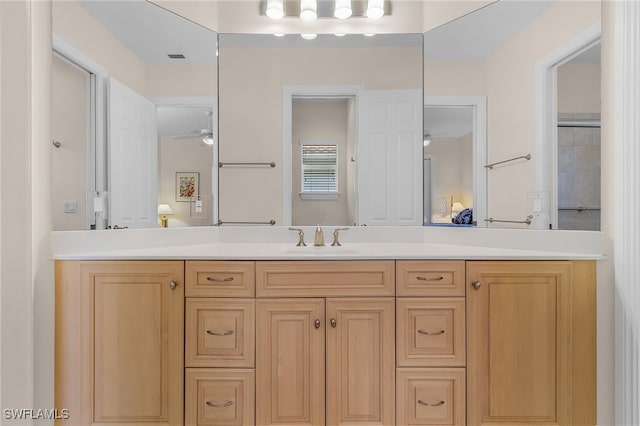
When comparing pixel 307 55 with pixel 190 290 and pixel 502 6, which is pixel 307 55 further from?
pixel 190 290

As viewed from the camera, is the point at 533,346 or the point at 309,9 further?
the point at 309,9

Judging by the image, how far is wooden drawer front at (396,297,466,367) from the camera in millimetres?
1466

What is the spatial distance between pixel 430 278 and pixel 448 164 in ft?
2.46

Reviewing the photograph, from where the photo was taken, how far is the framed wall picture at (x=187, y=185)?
186cm

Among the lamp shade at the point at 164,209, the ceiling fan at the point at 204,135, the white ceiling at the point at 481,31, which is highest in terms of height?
the white ceiling at the point at 481,31

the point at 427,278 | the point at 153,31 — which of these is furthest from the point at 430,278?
the point at 153,31

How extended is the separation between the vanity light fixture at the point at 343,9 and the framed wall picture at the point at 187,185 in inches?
48.2

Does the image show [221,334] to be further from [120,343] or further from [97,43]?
[97,43]

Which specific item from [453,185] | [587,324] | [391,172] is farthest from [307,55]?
[587,324]

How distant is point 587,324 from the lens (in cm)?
146

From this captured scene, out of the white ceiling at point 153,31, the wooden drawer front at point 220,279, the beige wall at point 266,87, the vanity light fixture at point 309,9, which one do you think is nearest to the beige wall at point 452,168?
the beige wall at point 266,87

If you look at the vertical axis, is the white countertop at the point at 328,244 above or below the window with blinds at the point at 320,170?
below

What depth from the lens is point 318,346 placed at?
147cm

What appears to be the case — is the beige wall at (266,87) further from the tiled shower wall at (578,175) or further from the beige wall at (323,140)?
the tiled shower wall at (578,175)
